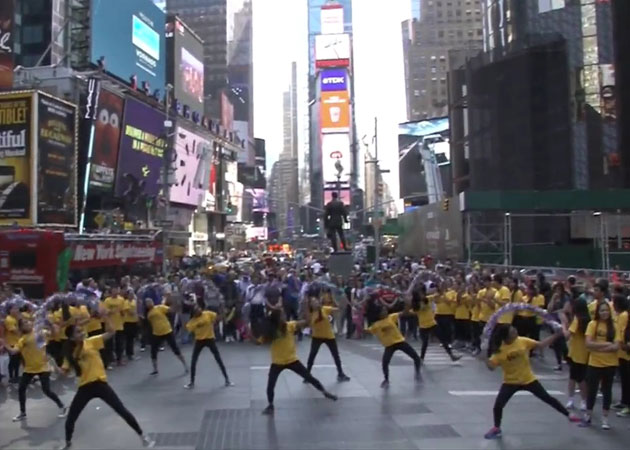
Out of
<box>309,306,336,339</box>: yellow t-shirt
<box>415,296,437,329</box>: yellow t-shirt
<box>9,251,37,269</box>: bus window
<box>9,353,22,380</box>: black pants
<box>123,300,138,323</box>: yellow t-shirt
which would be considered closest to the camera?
<box>309,306,336,339</box>: yellow t-shirt

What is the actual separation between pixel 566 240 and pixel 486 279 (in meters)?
22.2

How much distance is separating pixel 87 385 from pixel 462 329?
10640 millimetres

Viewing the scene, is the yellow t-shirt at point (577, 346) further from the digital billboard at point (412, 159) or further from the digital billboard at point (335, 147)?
the digital billboard at point (335, 147)

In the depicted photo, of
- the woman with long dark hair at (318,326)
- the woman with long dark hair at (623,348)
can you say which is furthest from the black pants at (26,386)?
the woman with long dark hair at (623,348)

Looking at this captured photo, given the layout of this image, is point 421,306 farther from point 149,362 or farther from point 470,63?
point 470,63

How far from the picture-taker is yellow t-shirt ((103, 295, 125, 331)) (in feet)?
50.7

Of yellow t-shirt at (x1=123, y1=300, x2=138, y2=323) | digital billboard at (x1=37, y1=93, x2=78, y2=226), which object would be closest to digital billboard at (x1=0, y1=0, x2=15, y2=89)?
digital billboard at (x1=37, y1=93, x2=78, y2=226)

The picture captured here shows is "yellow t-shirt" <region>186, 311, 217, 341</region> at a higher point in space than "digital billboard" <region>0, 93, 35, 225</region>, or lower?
lower

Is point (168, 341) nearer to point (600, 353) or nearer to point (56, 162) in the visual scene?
point (600, 353)

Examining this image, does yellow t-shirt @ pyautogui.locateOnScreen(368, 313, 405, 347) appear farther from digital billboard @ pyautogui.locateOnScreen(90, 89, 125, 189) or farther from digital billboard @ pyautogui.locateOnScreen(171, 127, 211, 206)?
digital billboard @ pyautogui.locateOnScreen(171, 127, 211, 206)

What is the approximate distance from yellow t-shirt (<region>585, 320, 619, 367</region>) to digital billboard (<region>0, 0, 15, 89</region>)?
37858 millimetres

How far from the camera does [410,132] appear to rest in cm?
9750

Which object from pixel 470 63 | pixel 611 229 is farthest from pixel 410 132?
pixel 611 229

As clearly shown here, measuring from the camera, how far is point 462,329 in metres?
17.5
